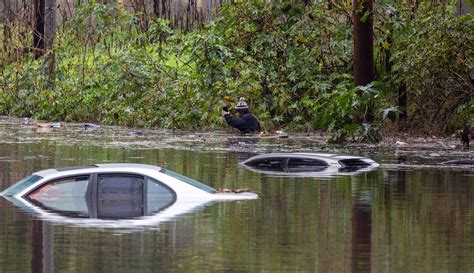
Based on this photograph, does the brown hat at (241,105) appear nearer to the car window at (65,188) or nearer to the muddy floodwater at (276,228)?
the muddy floodwater at (276,228)

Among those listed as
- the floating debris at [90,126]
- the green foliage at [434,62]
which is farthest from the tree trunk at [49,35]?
the green foliage at [434,62]

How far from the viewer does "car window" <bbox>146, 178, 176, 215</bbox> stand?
20.2m

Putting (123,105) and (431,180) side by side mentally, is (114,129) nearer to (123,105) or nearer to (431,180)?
(123,105)

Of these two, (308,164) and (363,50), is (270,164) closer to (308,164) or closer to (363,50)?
(308,164)

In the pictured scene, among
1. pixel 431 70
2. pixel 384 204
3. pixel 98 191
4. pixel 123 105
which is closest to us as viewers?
pixel 98 191

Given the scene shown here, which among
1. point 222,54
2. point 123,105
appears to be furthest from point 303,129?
point 123,105

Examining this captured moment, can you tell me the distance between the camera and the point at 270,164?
2861cm

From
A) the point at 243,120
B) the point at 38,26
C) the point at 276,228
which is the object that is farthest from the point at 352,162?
the point at 38,26

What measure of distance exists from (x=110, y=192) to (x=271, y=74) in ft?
77.7

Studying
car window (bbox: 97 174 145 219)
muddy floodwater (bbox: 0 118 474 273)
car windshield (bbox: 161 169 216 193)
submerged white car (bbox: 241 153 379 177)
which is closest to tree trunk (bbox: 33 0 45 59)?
muddy floodwater (bbox: 0 118 474 273)

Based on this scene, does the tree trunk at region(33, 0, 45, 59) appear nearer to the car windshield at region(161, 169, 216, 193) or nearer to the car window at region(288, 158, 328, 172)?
the car window at region(288, 158, 328, 172)

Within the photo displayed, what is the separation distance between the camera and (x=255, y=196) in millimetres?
22203

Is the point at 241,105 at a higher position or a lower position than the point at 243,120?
higher

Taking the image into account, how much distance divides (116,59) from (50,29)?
7.51 metres
